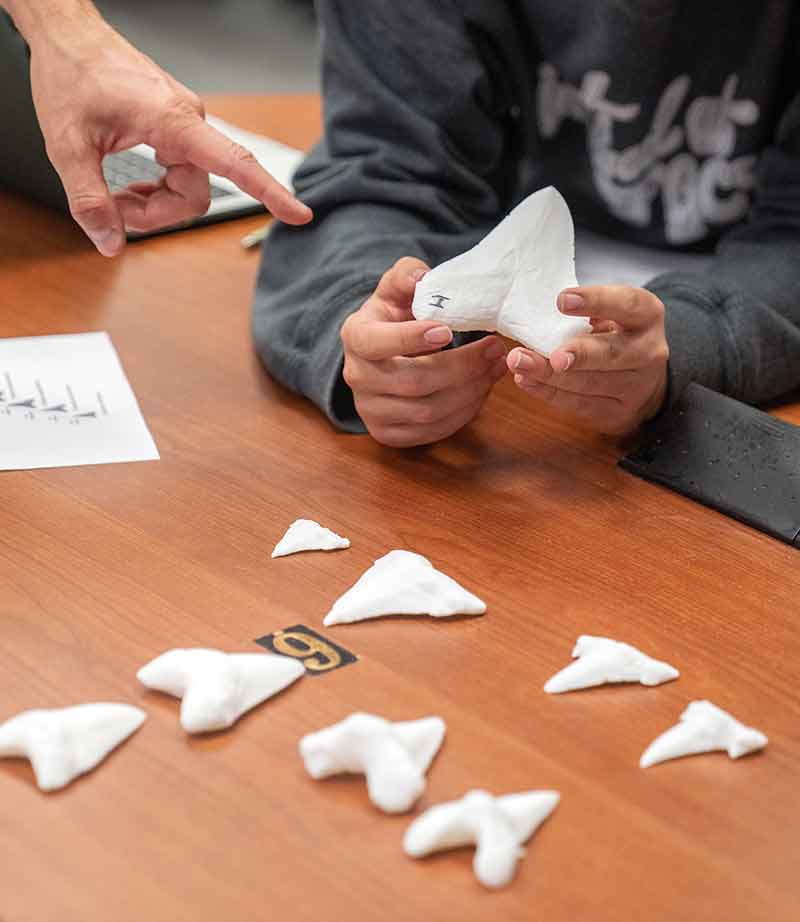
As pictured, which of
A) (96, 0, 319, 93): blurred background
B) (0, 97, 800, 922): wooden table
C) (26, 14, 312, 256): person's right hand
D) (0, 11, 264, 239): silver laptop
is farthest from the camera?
(96, 0, 319, 93): blurred background

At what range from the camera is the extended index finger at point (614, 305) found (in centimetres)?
82

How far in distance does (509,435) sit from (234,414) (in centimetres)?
18

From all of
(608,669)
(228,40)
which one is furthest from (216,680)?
(228,40)

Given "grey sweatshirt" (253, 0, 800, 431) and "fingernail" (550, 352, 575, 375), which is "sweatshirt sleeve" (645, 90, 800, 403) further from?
"fingernail" (550, 352, 575, 375)

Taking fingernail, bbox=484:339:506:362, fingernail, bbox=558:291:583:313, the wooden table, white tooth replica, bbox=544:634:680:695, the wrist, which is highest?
the wrist

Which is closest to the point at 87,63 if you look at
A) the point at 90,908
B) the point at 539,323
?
the point at 539,323

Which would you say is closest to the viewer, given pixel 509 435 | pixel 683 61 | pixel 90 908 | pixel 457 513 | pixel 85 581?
pixel 90 908

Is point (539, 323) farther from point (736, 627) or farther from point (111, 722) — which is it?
point (111, 722)

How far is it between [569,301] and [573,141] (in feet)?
1.22

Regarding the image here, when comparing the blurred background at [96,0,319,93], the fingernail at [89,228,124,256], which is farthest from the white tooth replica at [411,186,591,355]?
the blurred background at [96,0,319,93]

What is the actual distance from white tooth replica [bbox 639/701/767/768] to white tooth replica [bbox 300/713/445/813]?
4.1 inches

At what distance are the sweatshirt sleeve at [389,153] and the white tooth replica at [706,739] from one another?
1.52 feet

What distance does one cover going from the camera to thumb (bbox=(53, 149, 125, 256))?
3.05ft

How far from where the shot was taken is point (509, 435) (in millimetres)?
947
